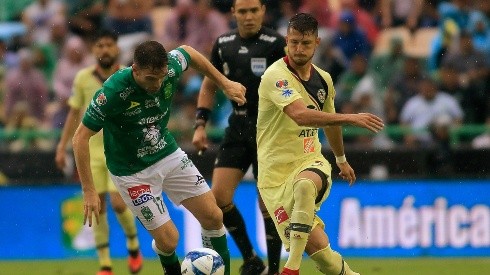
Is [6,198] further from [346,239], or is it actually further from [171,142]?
[171,142]

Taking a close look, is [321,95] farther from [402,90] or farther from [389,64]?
[389,64]

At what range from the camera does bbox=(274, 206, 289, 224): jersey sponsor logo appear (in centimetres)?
1067

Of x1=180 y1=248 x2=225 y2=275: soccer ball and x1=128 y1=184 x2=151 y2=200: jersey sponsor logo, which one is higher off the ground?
x1=128 y1=184 x2=151 y2=200: jersey sponsor logo

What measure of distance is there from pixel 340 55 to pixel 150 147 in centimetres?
923

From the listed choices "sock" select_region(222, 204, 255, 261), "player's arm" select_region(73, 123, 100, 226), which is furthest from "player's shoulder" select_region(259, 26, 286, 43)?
"player's arm" select_region(73, 123, 100, 226)

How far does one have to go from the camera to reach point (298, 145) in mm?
10828

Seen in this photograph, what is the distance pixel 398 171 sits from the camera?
17172 millimetres

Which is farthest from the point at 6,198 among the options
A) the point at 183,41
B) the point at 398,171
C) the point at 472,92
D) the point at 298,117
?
the point at 298,117

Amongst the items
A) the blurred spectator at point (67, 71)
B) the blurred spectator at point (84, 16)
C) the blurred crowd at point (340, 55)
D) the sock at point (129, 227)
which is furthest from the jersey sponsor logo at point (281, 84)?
the blurred spectator at point (84, 16)

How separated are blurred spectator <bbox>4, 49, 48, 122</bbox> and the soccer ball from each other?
404 inches

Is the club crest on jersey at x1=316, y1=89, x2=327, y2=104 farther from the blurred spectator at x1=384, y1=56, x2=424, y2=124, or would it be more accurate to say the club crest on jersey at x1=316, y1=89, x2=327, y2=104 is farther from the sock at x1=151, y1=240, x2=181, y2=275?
the blurred spectator at x1=384, y1=56, x2=424, y2=124

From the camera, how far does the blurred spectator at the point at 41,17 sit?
21.6 m

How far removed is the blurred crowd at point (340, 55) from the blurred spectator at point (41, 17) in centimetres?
2

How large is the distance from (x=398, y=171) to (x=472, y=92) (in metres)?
2.06
